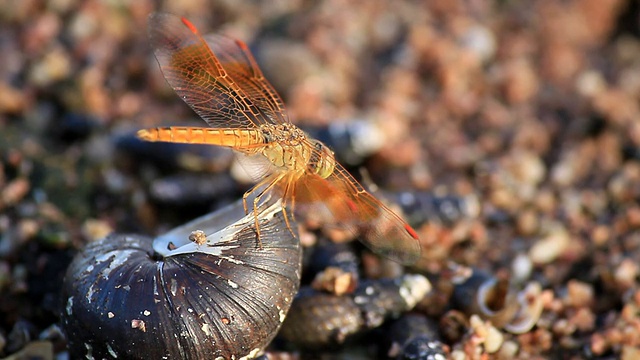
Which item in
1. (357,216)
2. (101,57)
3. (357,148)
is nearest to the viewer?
(357,216)

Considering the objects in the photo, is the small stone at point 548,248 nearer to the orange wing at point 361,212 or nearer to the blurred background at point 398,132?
the blurred background at point 398,132

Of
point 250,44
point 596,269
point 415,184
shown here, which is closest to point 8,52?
point 250,44

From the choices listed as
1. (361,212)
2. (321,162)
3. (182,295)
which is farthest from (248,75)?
(182,295)

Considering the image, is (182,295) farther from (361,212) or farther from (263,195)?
(361,212)

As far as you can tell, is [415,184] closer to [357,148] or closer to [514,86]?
[357,148]

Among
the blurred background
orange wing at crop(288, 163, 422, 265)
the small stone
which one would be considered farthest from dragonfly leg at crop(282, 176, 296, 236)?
the small stone

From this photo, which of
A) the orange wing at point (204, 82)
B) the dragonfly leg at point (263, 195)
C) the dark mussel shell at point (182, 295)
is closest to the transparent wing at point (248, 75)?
the orange wing at point (204, 82)

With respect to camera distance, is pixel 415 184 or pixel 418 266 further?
pixel 415 184
